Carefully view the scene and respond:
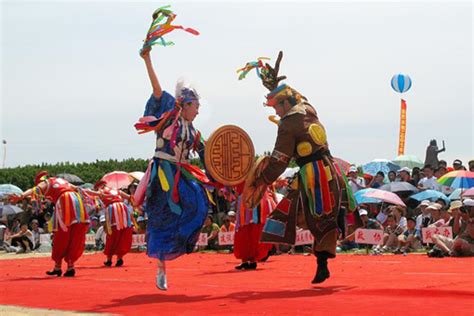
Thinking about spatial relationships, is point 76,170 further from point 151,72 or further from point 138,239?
point 151,72

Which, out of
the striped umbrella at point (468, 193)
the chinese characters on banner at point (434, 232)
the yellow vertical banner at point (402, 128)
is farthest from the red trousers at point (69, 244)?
the yellow vertical banner at point (402, 128)

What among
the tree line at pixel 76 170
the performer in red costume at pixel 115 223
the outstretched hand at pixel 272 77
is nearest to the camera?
the outstretched hand at pixel 272 77

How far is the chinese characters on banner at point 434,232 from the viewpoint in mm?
12919

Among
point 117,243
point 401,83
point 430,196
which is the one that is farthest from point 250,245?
point 401,83

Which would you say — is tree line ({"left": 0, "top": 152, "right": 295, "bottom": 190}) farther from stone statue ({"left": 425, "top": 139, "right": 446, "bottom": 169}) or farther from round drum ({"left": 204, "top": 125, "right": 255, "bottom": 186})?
round drum ({"left": 204, "top": 125, "right": 255, "bottom": 186})

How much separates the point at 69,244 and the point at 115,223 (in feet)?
9.74

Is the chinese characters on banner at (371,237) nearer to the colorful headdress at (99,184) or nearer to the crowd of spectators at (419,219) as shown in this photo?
the crowd of spectators at (419,219)

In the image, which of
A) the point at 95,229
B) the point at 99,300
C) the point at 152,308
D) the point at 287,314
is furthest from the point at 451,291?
the point at 95,229

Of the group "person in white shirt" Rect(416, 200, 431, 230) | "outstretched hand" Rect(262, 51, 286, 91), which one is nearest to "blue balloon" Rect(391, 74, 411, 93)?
"person in white shirt" Rect(416, 200, 431, 230)

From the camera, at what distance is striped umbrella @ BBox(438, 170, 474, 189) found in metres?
15.5

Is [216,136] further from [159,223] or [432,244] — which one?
[432,244]

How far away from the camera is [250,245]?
11680 mm

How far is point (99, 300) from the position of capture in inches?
287

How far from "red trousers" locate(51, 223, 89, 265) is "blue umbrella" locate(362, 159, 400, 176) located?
402 inches
